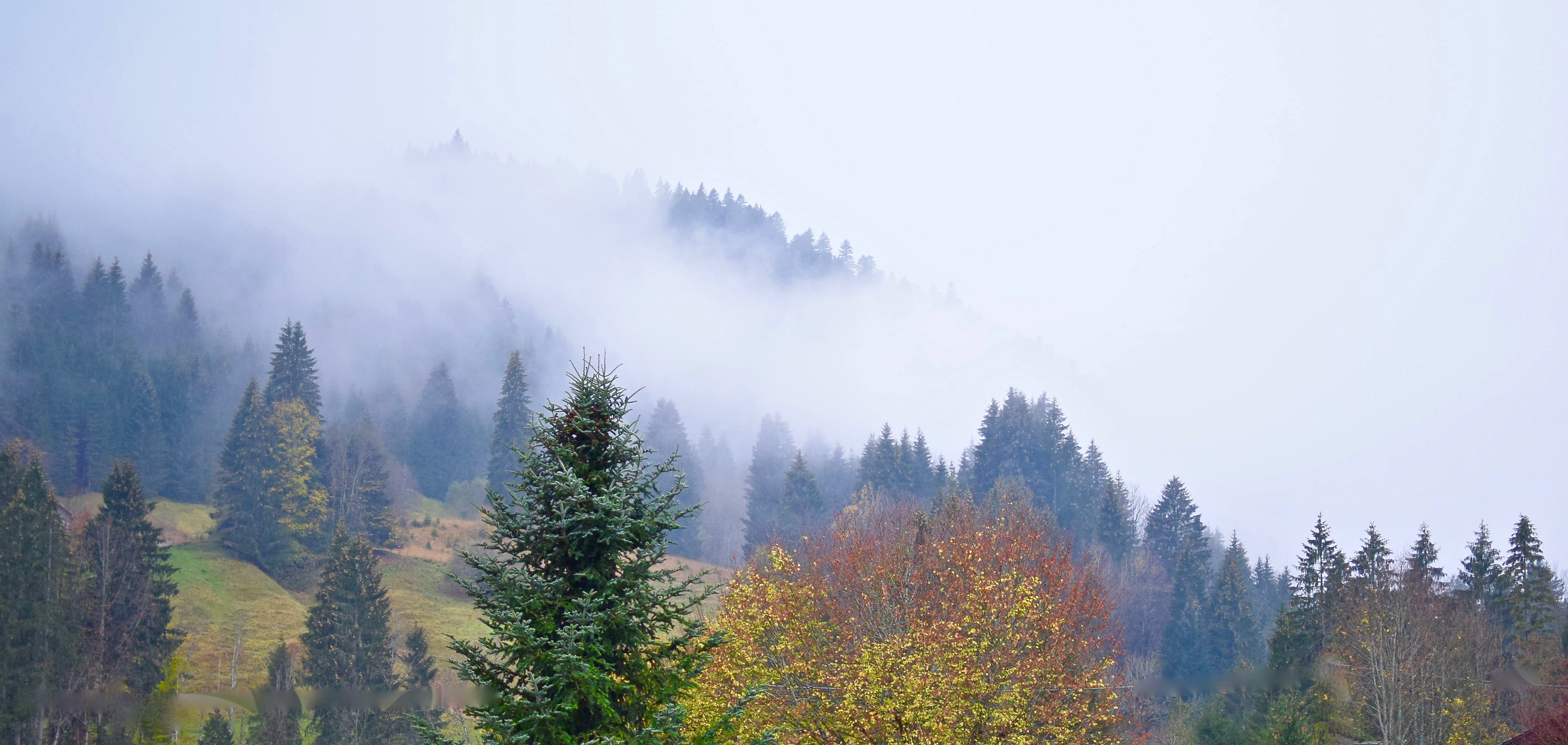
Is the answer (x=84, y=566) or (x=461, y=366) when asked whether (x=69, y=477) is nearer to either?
(x=84, y=566)

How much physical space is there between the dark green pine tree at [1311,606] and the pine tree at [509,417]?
7651 centimetres

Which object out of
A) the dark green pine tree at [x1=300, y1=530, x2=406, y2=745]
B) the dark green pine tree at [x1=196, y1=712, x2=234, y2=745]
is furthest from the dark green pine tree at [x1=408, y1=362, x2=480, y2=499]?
the dark green pine tree at [x1=196, y1=712, x2=234, y2=745]

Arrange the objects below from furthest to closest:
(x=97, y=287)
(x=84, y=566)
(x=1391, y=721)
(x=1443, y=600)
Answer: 1. (x=97, y=287)
2. (x=84, y=566)
3. (x=1443, y=600)
4. (x=1391, y=721)

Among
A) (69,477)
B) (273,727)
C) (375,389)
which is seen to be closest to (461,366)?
(375,389)

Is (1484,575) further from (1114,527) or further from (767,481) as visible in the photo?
(767,481)

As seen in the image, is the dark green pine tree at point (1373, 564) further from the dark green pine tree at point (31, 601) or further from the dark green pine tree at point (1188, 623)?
the dark green pine tree at point (31, 601)

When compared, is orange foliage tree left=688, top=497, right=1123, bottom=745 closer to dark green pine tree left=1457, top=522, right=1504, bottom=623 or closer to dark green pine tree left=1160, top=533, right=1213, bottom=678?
dark green pine tree left=1457, top=522, right=1504, bottom=623

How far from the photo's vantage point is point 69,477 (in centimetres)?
9275

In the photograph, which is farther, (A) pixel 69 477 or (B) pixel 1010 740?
(A) pixel 69 477

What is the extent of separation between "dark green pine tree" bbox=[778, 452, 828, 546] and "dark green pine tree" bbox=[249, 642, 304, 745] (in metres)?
50.8

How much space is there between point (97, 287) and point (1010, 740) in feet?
451

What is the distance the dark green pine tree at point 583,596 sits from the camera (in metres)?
11.5

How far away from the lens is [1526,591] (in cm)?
5069

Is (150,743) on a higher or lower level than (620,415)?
lower
